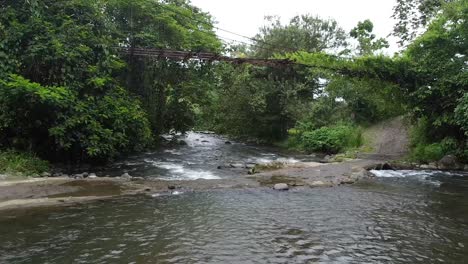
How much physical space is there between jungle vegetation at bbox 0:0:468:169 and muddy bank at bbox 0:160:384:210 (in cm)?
272

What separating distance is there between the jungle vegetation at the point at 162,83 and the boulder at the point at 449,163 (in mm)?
462

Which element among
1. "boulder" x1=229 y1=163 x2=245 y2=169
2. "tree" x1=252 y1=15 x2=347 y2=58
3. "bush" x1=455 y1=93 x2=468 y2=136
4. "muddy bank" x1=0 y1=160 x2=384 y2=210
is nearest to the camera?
"muddy bank" x1=0 y1=160 x2=384 y2=210

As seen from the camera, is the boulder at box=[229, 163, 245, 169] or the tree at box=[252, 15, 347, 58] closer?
the boulder at box=[229, 163, 245, 169]

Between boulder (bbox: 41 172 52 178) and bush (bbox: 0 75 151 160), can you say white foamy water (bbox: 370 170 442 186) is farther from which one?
boulder (bbox: 41 172 52 178)

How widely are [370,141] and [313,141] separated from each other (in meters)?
3.19

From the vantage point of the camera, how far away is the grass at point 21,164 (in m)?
11.7

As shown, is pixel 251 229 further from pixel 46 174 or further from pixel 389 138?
pixel 389 138

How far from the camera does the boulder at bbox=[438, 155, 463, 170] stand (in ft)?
49.4

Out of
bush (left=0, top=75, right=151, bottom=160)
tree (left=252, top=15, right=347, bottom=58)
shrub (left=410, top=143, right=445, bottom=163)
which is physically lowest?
shrub (left=410, top=143, right=445, bottom=163)

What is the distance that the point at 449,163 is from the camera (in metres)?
15.2

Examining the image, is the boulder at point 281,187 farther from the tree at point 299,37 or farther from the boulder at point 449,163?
the tree at point 299,37

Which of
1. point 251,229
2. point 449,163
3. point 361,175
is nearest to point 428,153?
point 449,163

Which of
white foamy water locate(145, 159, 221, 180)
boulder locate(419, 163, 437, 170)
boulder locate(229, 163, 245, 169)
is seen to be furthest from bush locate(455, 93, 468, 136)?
white foamy water locate(145, 159, 221, 180)

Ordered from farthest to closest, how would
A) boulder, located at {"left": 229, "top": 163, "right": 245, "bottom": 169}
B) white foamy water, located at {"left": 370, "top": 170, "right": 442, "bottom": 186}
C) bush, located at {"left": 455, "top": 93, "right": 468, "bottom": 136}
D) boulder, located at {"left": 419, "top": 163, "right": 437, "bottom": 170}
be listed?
1. boulder, located at {"left": 229, "top": 163, "right": 245, "bottom": 169}
2. boulder, located at {"left": 419, "top": 163, "right": 437, "bottom": 170}
3. bush, located at {"left": 455, "top": 93, "right": 468, "bottom": 136}
4. white foamy water, located at {"left": 370, "top": 170, "right": 442, "bottom": 186}
